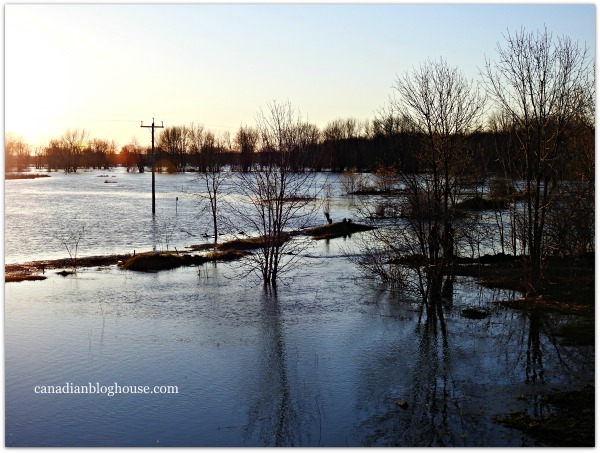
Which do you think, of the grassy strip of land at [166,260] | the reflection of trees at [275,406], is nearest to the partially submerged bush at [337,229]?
the grassy strip of land at [166,260]

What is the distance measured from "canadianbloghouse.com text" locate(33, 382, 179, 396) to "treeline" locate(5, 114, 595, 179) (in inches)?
383

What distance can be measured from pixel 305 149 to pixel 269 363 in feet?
33.5

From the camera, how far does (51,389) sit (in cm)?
1070

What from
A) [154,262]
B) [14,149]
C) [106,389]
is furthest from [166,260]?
[14,149]

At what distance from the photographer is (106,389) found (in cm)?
1069

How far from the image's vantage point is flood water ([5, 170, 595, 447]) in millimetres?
9203

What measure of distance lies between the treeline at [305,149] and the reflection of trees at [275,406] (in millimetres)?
7439

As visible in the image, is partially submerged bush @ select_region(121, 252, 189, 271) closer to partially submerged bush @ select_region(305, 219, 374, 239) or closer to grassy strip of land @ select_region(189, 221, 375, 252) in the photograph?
grassy strip of land @ select_region(189, 221, 375, 252)

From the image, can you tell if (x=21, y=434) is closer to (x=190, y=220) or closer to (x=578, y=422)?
(x=578, y=422)

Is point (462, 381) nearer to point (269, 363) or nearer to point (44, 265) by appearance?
point (269, 363)

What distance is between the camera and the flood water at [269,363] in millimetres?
9203

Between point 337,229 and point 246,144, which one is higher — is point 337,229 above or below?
below

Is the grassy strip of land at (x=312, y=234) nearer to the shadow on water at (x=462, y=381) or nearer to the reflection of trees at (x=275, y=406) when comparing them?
the shadow on water at (x=462, y=381)

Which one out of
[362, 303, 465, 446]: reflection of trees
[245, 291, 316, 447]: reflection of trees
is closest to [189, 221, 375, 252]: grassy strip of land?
[245, 291, 316, 447]: reflection of trees
